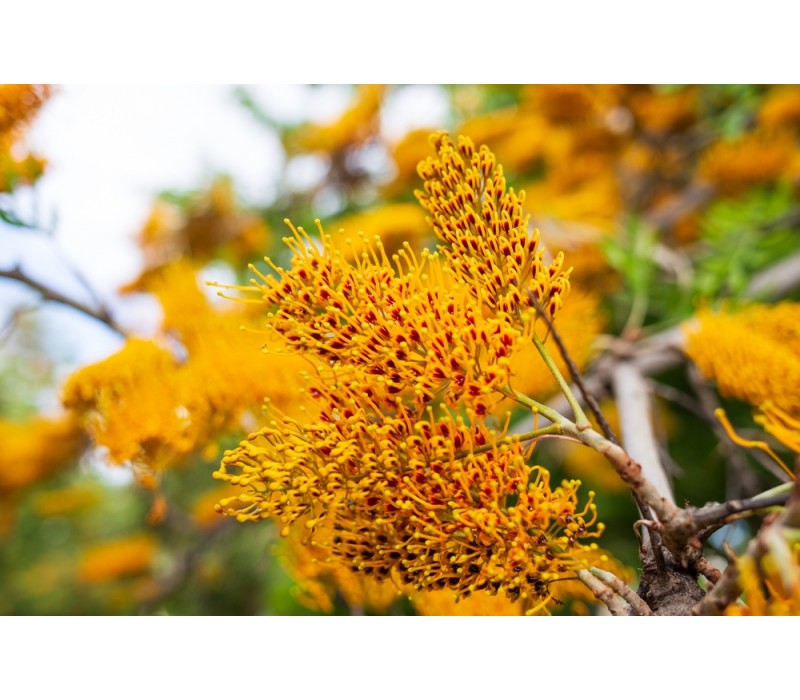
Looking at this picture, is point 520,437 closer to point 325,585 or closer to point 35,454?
point 325,585

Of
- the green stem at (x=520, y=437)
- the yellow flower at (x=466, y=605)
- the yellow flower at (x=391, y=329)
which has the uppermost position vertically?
the yellow flower at (x=391, y=329)

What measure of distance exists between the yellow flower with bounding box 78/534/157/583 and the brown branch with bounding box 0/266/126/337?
0.74m

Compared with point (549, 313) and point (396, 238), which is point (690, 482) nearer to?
point (549, 313)

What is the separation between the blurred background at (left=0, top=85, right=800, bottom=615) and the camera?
65 cm

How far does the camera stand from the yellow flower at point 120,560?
138cm

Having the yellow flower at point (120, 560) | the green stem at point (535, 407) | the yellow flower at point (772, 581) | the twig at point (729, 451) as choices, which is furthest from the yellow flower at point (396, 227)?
the yellow flower at point (120, 560)

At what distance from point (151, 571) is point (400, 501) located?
1154mm

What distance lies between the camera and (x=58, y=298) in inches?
30.7

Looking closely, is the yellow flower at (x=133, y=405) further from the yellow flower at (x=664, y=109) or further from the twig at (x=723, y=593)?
the yellow flower at (x=664, y=109)

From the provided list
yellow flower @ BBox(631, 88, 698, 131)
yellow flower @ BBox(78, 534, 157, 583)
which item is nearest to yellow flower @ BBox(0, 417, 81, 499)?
yellow flower @ BBox(78, 534, 157, 583)

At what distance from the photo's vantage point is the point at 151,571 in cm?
135

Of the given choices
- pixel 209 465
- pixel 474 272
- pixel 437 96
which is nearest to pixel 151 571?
pixel 209 465
